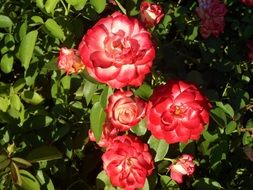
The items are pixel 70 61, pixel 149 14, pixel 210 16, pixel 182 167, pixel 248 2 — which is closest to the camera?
pixel 70 61

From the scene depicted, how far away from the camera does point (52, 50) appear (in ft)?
6.05

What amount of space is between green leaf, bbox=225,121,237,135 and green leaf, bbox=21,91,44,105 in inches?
28.7

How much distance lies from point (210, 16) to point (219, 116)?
0.75m

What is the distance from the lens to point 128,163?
1471 mm

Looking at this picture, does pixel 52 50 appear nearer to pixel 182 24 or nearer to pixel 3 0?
pixel 3 0

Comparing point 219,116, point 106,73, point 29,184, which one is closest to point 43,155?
point 29,184

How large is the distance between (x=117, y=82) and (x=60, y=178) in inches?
26.2

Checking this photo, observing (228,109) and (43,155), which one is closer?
(43,155)

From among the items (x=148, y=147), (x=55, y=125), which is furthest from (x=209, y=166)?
(x=55, y=125)

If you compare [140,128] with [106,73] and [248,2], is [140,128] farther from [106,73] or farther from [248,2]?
[248,2]

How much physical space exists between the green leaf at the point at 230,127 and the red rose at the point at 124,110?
0.56 meters

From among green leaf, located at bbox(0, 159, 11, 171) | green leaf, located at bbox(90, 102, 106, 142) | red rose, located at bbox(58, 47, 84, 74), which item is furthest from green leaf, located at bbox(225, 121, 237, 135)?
green leaf, located at bbox(0, 159, 11, 171)

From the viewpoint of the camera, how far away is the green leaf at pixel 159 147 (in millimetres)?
1616

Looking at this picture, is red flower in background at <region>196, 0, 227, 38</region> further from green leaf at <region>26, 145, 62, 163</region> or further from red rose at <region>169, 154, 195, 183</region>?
green leaf at <region>26, 145, 62, 163</region>
